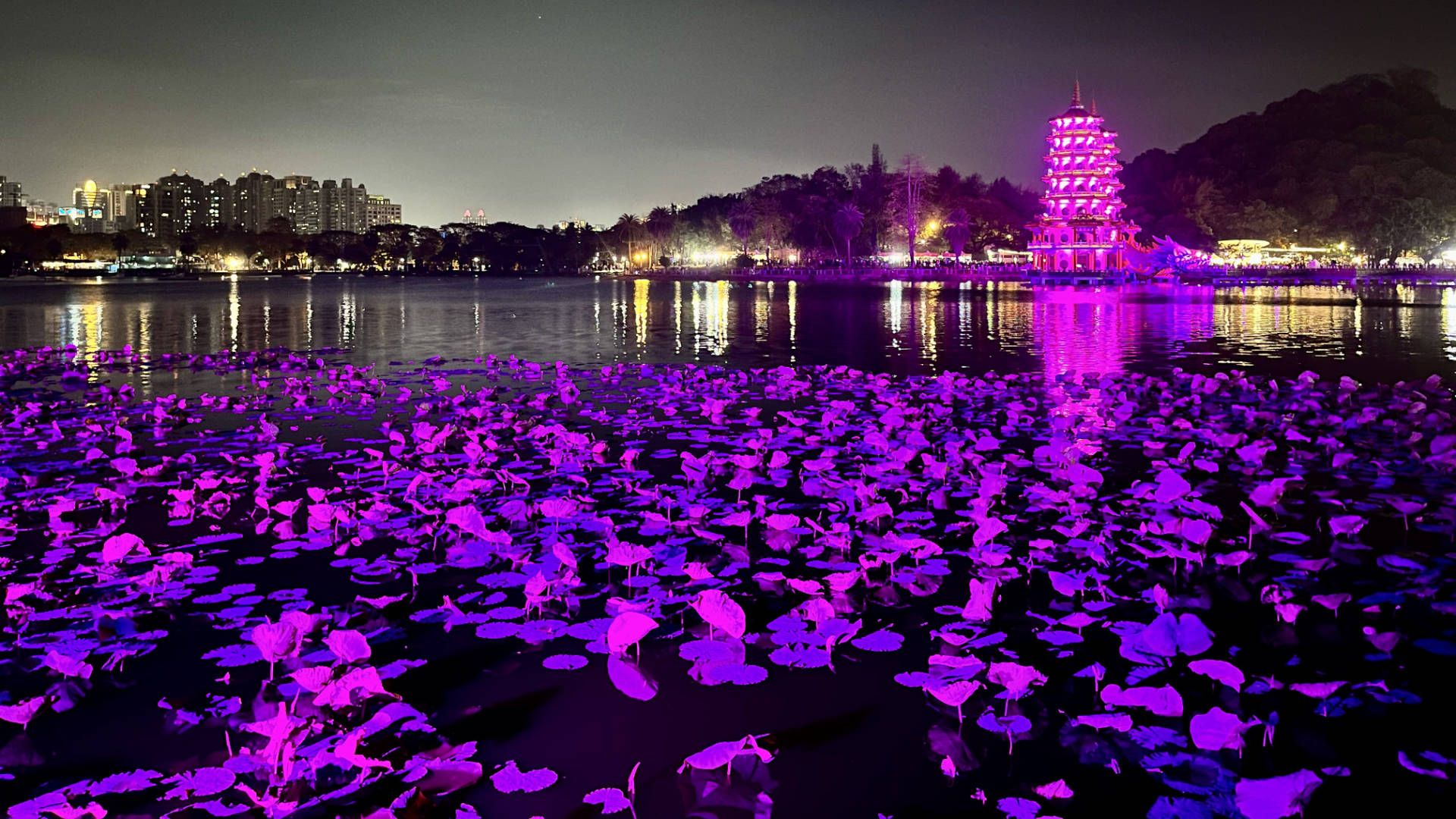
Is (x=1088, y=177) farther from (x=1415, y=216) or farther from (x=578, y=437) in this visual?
(x=578, y=437)

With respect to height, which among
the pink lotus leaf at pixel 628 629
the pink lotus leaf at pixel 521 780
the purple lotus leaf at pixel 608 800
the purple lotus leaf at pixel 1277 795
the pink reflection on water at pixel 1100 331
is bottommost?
the purple lotus leaf at pixel 608 800

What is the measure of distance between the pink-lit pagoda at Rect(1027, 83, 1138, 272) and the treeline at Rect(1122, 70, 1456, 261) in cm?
3302

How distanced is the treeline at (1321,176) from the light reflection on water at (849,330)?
54.5m

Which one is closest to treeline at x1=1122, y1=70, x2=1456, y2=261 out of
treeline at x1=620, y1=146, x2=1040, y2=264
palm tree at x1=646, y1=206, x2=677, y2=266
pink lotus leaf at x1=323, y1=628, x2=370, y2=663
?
treeline at x1=620, y1=146, x2=1040, y2=264

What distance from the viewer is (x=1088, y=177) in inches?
3590

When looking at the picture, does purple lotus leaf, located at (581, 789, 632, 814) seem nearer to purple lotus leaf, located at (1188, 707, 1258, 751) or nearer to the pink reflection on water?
purple lotus leaf, located at (1188, 707, 1258, 751)

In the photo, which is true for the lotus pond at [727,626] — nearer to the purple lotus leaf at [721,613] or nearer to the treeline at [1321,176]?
the purple lotus leaf at [721,613]

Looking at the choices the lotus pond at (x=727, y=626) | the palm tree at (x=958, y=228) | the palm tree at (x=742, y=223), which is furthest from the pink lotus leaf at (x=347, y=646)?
the palm tree at (x=742, y=223)

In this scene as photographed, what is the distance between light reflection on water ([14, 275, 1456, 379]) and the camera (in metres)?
24.3

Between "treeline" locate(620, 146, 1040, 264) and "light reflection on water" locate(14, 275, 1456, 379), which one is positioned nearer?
"light reflection on water" locate(14, 275, 1456, 379)

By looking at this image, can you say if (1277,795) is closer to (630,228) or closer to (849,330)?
(849,330)

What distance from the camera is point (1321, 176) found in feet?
383

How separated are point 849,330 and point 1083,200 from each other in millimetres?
64743

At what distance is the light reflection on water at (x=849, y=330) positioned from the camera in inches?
958
